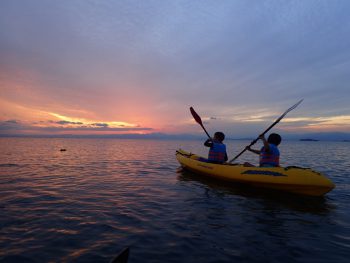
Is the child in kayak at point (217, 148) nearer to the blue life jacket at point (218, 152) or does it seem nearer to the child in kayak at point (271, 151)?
the blue life jacket at point (218, 152)

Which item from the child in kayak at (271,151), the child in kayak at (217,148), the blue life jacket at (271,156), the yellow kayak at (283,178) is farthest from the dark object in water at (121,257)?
the child in kayak at (217,148)

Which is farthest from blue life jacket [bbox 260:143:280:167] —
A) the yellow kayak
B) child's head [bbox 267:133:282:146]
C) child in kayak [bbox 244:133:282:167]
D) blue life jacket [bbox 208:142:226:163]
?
blue life jacket [bbox 208:142:226:163]

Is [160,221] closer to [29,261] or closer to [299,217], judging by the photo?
[29,261]

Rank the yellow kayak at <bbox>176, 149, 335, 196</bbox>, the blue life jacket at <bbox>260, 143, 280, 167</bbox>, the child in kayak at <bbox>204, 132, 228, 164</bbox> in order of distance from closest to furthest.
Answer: the yellow kayak at <bbox>176, 149, 335, 196</bbox> < the blue life jacket at <bbox>260, 143, 280, 167</bbox> < the child in kayak at <bbox>204, 132, 228, 164</bbox>

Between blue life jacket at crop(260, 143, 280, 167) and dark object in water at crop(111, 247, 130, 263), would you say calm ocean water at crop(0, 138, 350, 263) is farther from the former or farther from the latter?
blue life jacket at crop(260, 143, 280, 167)

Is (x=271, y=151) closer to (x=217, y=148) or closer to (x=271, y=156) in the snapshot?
(x=271, y=156)

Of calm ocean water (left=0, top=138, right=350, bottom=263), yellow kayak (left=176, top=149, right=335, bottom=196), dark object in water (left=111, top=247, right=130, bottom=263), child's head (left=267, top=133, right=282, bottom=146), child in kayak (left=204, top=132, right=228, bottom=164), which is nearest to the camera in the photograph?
dark object in water (left=111, top=247, right=130, bottom=263)

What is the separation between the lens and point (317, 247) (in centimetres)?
459

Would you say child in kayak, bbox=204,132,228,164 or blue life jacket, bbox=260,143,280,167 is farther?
child in kayak, bbox=204,132,228,164

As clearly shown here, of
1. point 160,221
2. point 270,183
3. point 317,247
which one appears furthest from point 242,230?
point 270,183

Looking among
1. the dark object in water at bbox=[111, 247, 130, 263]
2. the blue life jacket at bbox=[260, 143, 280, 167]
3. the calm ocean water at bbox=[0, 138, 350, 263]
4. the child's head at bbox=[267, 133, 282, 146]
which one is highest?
the child's head at bbox=[267, 133, 282, 146]

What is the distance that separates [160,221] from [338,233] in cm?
424

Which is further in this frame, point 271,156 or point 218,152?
point 218,152

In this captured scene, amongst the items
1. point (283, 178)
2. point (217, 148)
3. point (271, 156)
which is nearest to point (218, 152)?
point (217, 148)
